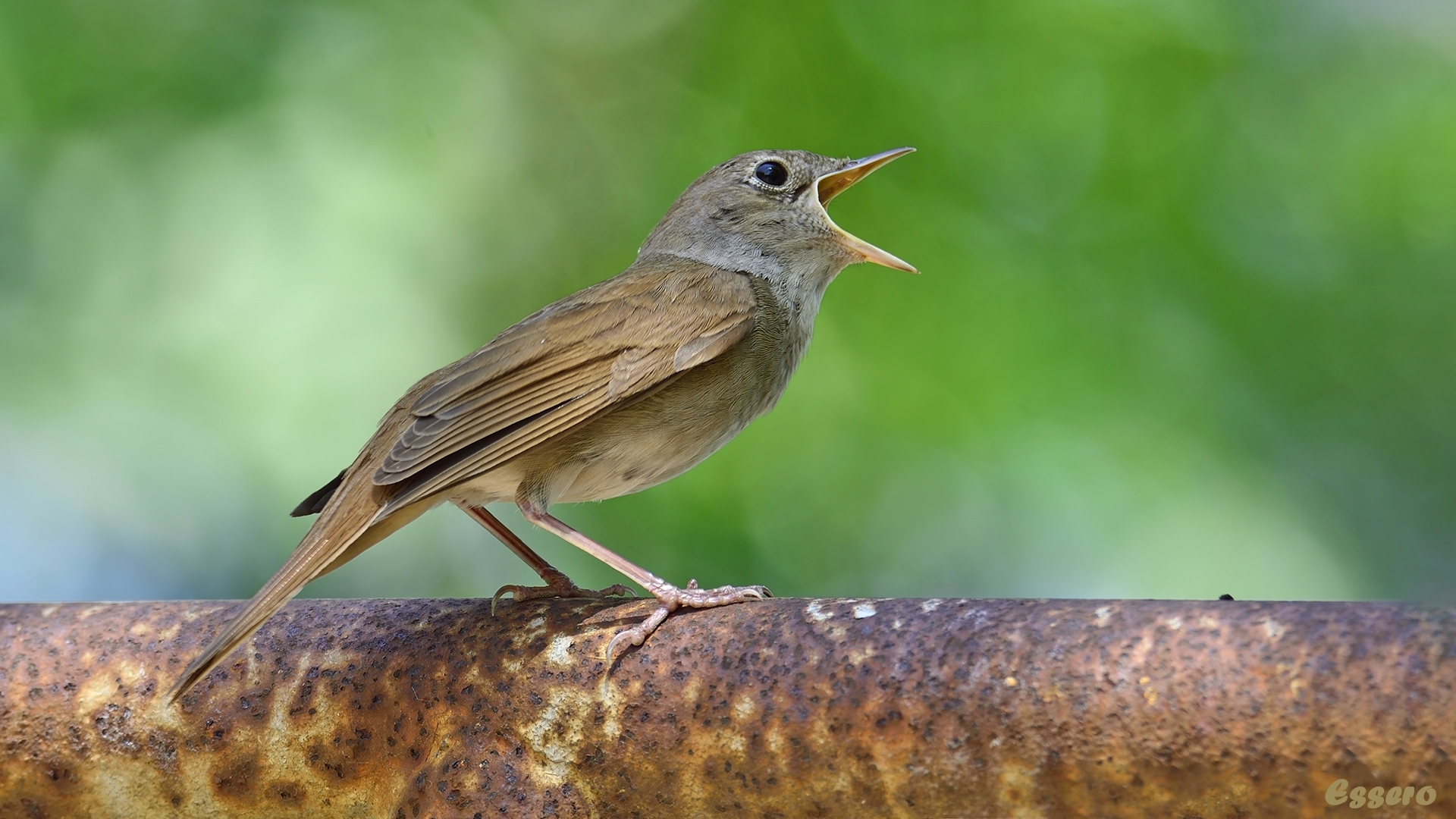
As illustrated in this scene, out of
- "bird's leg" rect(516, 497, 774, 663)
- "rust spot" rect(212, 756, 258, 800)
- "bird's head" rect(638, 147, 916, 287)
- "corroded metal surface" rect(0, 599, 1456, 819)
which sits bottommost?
"rust spot" rect(212, 756, 258, 800)

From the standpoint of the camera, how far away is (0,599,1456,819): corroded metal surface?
6.57ft

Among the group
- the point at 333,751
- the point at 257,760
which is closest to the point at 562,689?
the point at 333,751

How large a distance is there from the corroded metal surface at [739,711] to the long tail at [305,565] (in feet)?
0.38

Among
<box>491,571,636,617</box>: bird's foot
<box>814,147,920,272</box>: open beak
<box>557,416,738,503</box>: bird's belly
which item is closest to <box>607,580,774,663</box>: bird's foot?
<box>491,571,636,617</box>: bird's foot

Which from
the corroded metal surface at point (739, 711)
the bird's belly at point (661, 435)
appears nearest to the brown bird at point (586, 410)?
the bird's belly at point (661, 435)

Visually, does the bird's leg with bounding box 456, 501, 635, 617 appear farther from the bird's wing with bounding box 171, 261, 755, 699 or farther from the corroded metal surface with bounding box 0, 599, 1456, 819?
the corroded metal surface with bounding box 0, 599, 1456, 819

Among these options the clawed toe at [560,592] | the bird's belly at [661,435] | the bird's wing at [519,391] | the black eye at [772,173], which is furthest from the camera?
the black eye at [772,173]

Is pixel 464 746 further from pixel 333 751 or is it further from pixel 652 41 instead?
pixel 652 41

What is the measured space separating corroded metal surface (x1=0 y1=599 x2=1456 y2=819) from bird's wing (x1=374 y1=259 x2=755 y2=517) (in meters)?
0.50

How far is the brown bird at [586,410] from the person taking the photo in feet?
11.5

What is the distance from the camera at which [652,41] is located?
6.25 m

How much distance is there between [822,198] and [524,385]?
6.33 feet

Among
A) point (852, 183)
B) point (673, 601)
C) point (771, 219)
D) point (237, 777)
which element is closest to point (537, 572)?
point (673, 601)

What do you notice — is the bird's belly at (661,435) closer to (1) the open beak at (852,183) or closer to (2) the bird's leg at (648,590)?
(2) the bird's leg at (648,590)
